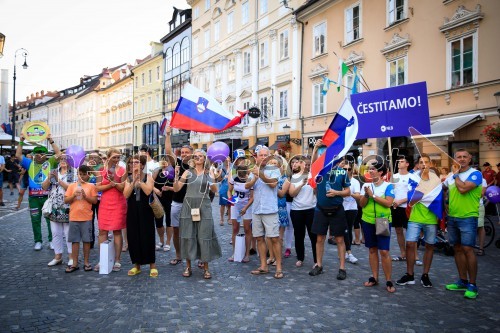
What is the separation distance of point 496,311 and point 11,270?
6983 millimetres

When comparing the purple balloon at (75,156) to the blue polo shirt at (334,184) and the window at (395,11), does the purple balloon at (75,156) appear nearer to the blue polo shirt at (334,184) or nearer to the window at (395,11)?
the blue polo shirt at (334,184)

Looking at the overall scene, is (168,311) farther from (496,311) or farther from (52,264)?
(496,311)

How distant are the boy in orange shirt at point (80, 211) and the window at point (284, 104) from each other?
785 inches

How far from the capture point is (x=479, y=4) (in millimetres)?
14125

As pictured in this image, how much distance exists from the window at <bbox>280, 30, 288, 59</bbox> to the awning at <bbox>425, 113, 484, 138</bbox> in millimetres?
12434

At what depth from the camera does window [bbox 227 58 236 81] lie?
31.6 metres

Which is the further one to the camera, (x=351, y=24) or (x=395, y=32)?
(x=351, y=24)

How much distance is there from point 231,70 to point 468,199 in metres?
27.9

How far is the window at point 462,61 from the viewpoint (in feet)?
48.1

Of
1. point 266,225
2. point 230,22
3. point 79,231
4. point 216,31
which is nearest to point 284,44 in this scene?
point 230,22

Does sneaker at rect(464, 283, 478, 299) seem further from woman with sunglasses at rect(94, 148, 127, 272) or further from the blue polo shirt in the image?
woman with sunglasses at rect(94, 148, 127, 272)

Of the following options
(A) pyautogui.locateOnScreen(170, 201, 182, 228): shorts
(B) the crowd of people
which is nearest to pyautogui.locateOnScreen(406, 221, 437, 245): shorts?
(B) the crowd of people

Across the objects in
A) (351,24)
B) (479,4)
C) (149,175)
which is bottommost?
(149,175)

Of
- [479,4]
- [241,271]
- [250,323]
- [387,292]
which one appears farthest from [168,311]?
[479,4]
